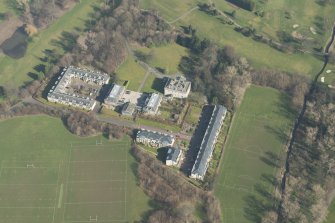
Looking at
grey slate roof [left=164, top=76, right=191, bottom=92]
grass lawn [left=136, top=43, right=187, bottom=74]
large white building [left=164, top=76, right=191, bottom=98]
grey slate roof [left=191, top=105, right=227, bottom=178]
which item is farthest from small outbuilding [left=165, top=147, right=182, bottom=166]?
grass lawn [left=136, top=43, right=187, bottom=74]

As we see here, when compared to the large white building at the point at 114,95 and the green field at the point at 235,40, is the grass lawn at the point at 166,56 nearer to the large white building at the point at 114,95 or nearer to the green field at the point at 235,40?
the green field at the point at 235,40

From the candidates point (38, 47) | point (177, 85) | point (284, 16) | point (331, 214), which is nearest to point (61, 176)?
point (177, 85)

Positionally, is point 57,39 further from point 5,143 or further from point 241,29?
point 241,29

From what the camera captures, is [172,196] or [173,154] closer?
[172,196]

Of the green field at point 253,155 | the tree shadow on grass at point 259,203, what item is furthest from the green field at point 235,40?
the tree shadow on grass at point 259,203

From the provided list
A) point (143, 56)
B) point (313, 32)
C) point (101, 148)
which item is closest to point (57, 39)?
point (143, 56)

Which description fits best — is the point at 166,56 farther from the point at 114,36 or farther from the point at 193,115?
the point at 193,115

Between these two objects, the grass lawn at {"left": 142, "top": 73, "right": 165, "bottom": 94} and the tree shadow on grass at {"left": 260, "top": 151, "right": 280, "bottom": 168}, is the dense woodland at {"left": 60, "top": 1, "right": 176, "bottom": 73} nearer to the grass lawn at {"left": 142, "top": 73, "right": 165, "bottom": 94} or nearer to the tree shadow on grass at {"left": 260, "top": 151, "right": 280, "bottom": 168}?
the grass lawn at {"left": 142, "top": 73, "right": 165, "bottom": 94}
